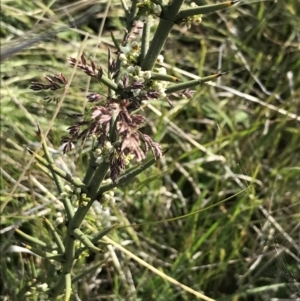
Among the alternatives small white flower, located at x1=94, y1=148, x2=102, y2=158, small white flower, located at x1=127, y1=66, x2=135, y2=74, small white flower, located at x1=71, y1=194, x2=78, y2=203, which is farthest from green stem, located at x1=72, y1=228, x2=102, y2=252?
small white flower, located at x1=127, y1=66, x2=135, y2=74

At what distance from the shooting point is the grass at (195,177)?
4.52ft

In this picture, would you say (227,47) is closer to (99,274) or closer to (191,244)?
(191,244)

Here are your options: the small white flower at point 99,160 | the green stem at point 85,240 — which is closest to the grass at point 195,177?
the green stem at point 85,240

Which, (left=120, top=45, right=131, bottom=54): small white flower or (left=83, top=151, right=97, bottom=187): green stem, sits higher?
(left=120, top=45, right=131, bottom=54): small white flower

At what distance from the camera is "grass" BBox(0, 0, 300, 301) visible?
1.38m

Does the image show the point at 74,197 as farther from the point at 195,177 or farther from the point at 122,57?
the point at 195,177

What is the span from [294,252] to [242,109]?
59 cm

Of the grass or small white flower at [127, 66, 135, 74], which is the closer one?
small white flower at [127, 66, 135, 74]

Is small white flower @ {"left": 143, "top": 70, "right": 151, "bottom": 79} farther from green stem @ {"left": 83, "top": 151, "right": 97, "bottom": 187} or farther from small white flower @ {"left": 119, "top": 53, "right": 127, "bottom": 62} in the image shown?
green stem @ {"left": 83, "top": 151, "right": 97, "bottom": 187}

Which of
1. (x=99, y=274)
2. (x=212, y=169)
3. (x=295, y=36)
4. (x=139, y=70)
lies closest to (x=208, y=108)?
(x=212, y=169)

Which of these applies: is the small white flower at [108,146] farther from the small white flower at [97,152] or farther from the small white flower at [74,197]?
the small white flower at [74,197]

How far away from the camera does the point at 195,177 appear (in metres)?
1.69

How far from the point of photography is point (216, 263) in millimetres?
1436

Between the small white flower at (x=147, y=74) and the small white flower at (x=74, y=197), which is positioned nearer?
the small white flower at (x=147, y=74)
